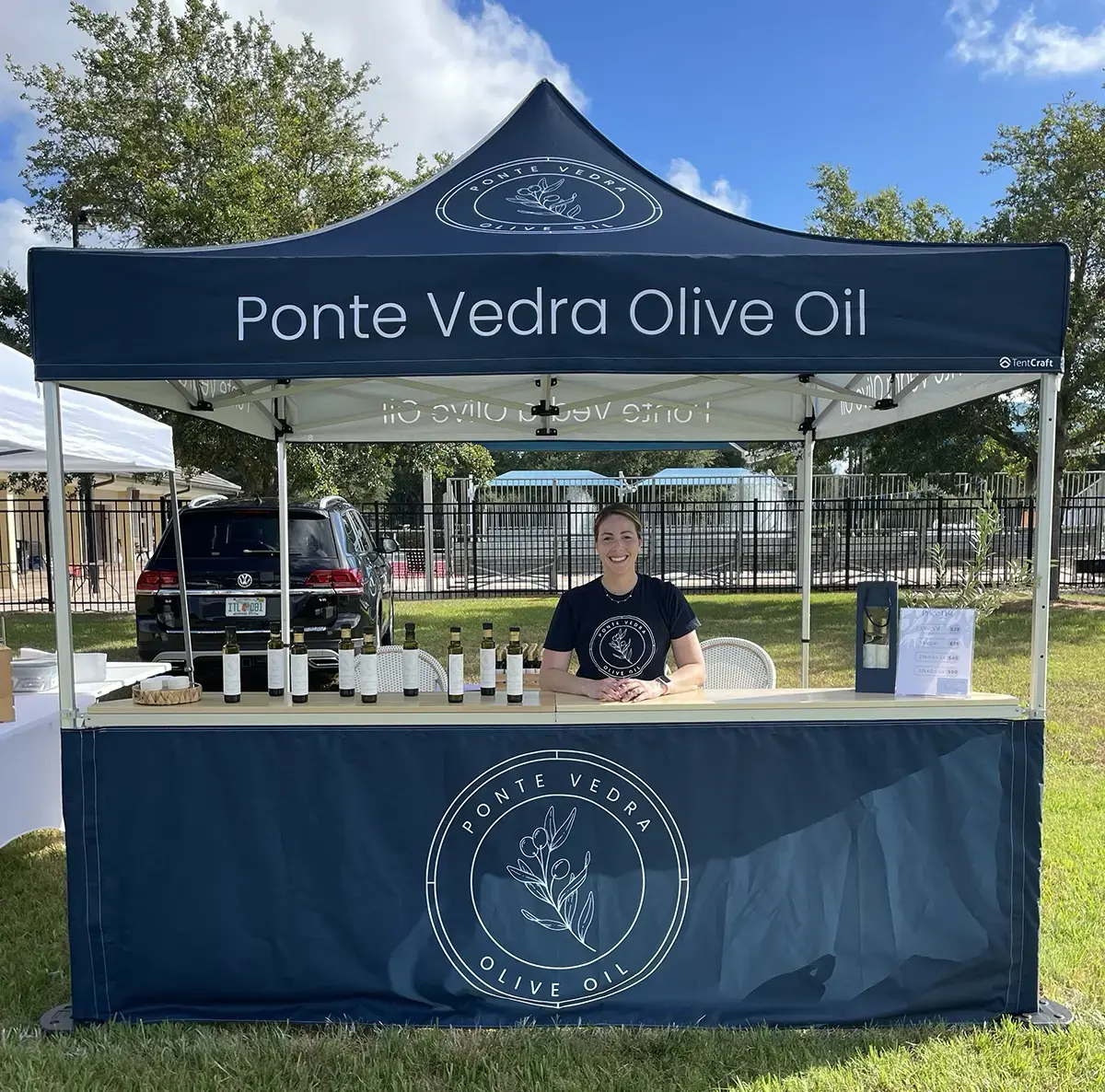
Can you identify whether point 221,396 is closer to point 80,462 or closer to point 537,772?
point 80,462

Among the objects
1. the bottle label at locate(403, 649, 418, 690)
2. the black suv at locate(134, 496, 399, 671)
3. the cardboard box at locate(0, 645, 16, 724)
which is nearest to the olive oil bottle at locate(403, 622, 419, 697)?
the bottle label at locate(403, 649, 418, 690)

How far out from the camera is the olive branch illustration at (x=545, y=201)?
3102mm

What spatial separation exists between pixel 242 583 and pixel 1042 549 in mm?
6062

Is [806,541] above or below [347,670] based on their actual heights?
above

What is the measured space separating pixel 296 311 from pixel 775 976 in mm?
2615

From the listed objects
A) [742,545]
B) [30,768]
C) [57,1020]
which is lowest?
[57,1020]

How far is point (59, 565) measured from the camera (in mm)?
2846

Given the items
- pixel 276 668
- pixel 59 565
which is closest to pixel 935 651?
pixel 276 668

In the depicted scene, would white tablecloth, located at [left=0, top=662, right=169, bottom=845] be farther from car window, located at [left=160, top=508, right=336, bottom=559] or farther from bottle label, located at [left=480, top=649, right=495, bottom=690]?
car window, located at [left=160, top=508, right=336, bottom=559]

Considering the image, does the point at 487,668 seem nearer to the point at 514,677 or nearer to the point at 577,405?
the point at 514,677

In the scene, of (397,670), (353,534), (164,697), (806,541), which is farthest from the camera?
(353,534)

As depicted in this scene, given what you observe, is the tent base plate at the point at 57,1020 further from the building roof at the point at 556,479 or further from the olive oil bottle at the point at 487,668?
the building roof at the point at 556,479

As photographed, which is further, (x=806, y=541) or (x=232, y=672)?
(x=806, y=541)

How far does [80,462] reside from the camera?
438 cm
